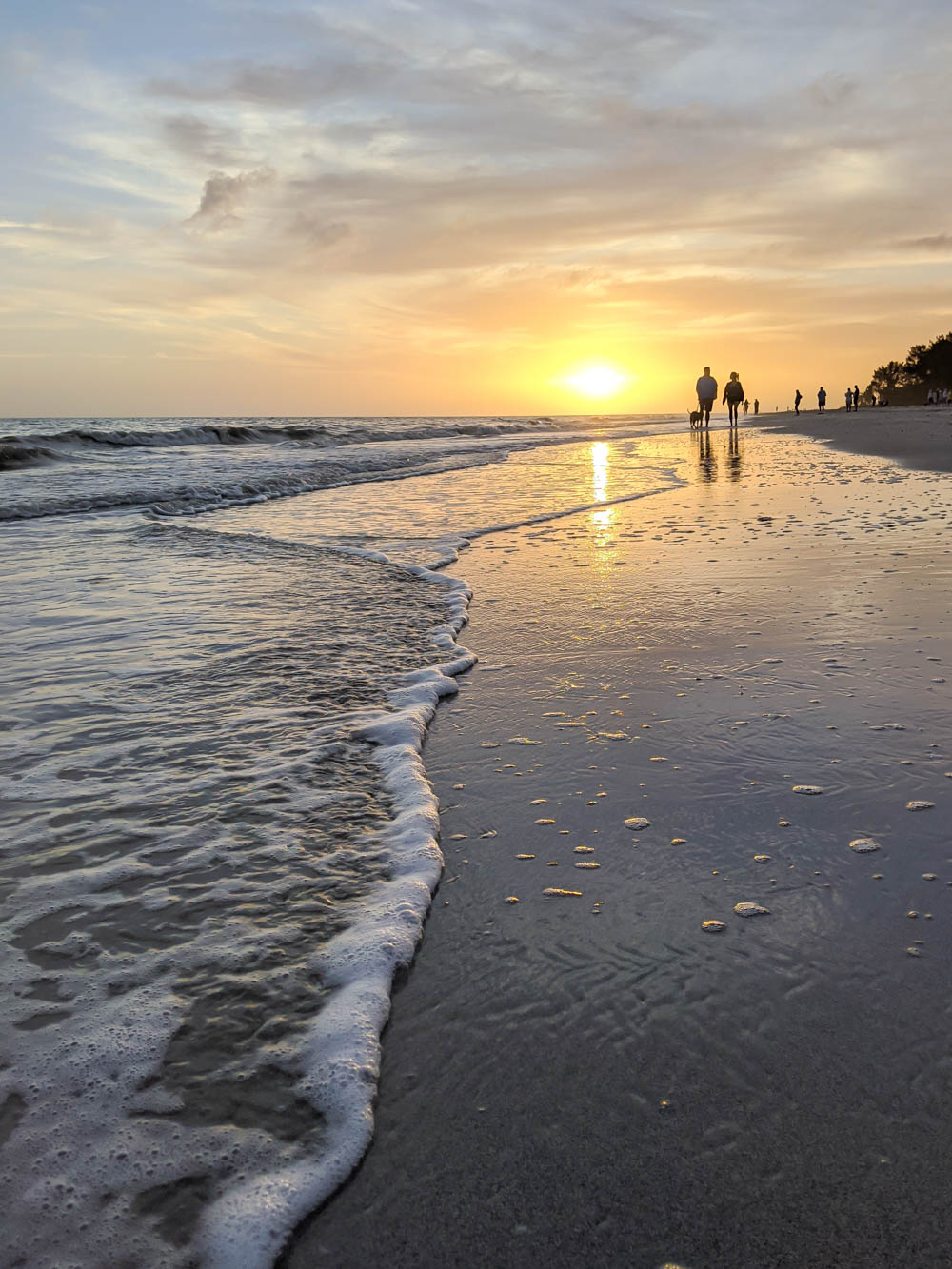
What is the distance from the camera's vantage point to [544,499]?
1401 cm

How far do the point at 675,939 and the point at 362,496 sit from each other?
14.0m

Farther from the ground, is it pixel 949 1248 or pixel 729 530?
pixel 729 530

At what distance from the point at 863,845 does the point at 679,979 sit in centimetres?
96

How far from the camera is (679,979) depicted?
2166mm

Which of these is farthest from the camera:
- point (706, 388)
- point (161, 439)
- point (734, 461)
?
point (161, 439)

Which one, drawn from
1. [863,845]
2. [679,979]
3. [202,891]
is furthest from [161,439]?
[679,979]

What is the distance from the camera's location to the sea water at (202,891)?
67.6 inches

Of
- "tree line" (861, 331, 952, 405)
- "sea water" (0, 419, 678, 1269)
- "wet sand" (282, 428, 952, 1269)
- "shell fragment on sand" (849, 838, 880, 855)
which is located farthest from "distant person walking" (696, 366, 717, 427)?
"tree line" (861, 331, 952, 405)

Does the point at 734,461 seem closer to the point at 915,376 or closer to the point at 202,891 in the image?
the point at 202,891

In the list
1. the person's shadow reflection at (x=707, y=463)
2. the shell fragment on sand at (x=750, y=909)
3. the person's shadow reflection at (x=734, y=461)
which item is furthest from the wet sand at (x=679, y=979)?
the person's shadow reflection at (x=734, y=461)

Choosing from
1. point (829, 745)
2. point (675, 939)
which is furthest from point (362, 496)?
point (675, 939)

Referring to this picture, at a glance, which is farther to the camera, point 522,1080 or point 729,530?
point 729,530

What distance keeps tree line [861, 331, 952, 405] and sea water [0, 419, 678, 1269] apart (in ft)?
282

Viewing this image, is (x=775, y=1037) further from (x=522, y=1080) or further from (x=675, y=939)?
(x=522, y=1080)
